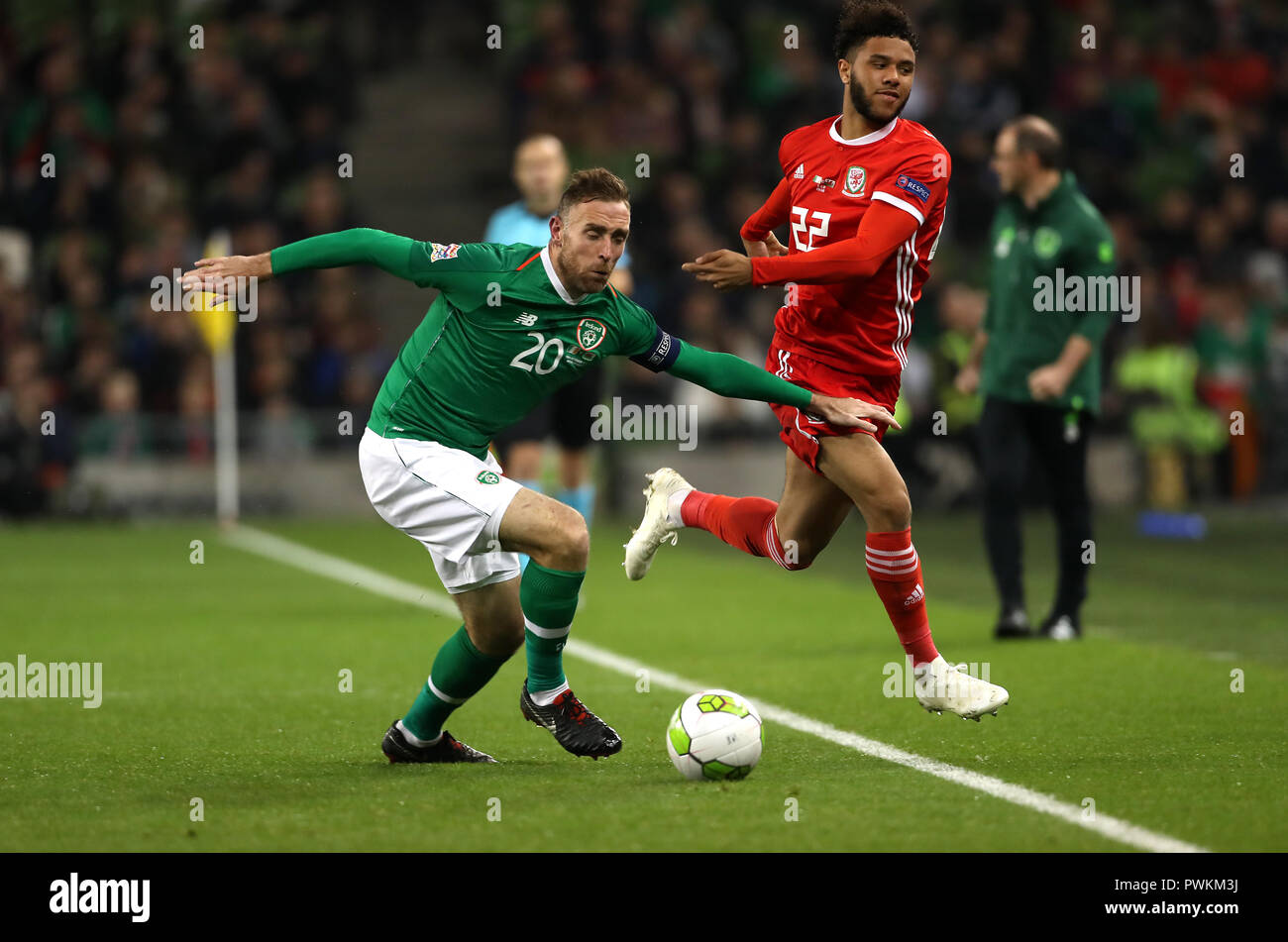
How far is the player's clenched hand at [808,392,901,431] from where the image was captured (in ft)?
Result: 19.1

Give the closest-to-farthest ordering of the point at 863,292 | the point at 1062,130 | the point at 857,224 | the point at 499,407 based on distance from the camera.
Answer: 1. the point at 499,407
2. the point at 857,224
3. the point at 863,292
4. the point at 1062,130

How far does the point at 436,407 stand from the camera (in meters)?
5.80

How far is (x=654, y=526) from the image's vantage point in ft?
23.0

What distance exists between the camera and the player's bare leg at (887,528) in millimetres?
6199

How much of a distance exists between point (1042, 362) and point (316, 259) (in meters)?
4.62

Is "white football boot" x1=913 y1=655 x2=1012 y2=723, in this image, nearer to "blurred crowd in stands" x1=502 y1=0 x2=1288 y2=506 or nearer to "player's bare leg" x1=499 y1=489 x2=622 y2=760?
"player's bare leg" x1=499 y1=489 x2=622 y2=760

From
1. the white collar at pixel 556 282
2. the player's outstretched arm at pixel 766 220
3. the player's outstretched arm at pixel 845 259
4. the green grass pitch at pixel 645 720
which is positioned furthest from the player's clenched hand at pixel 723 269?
the green grass pitch at pixel 645 720

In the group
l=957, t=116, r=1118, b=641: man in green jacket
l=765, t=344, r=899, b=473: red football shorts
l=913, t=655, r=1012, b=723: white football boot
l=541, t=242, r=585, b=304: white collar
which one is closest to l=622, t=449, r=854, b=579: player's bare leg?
l=765, t=344, r=899, b=473: red football shorts

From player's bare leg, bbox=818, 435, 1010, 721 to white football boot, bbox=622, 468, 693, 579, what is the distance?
0.84 meters

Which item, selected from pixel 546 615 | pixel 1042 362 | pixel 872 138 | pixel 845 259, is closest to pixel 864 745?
pixel 546 615

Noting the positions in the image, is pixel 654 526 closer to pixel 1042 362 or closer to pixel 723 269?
pixel 723 269
